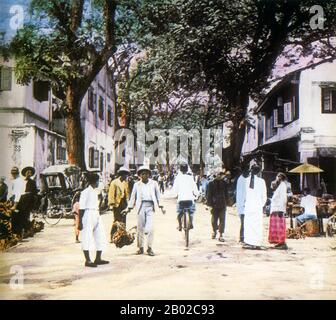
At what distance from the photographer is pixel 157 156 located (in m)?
6.93

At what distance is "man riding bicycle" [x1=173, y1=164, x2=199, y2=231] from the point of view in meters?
6.33

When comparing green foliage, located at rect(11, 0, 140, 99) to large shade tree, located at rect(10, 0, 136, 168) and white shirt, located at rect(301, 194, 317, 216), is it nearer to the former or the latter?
large shade tree, located at rect(10, 0, 136, 168)

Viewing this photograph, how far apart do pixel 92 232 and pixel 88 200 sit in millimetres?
375

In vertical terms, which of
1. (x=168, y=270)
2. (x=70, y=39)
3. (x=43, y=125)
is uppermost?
(x=70, y=39)

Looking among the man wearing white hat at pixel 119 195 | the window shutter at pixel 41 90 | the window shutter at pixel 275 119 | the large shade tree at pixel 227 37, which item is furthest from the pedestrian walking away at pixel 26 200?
the window shutter at pixel 275 119

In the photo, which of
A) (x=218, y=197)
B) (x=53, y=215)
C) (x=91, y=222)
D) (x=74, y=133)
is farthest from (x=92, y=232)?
(x=218, y=197)

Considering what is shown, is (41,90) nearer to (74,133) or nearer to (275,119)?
(74,133)

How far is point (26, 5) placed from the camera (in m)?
5.82

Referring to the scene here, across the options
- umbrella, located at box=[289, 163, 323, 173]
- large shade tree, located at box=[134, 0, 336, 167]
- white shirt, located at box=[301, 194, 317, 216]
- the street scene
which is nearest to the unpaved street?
the street scene

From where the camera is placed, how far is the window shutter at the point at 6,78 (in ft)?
20.6

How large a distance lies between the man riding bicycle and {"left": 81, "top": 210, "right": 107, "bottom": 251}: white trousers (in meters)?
1.17

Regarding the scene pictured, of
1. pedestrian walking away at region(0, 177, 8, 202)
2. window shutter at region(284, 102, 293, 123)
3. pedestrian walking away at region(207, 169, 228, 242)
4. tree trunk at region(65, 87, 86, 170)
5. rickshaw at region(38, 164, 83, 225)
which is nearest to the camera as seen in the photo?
pedestrian walking away at region(0, 177, 8, 202)
